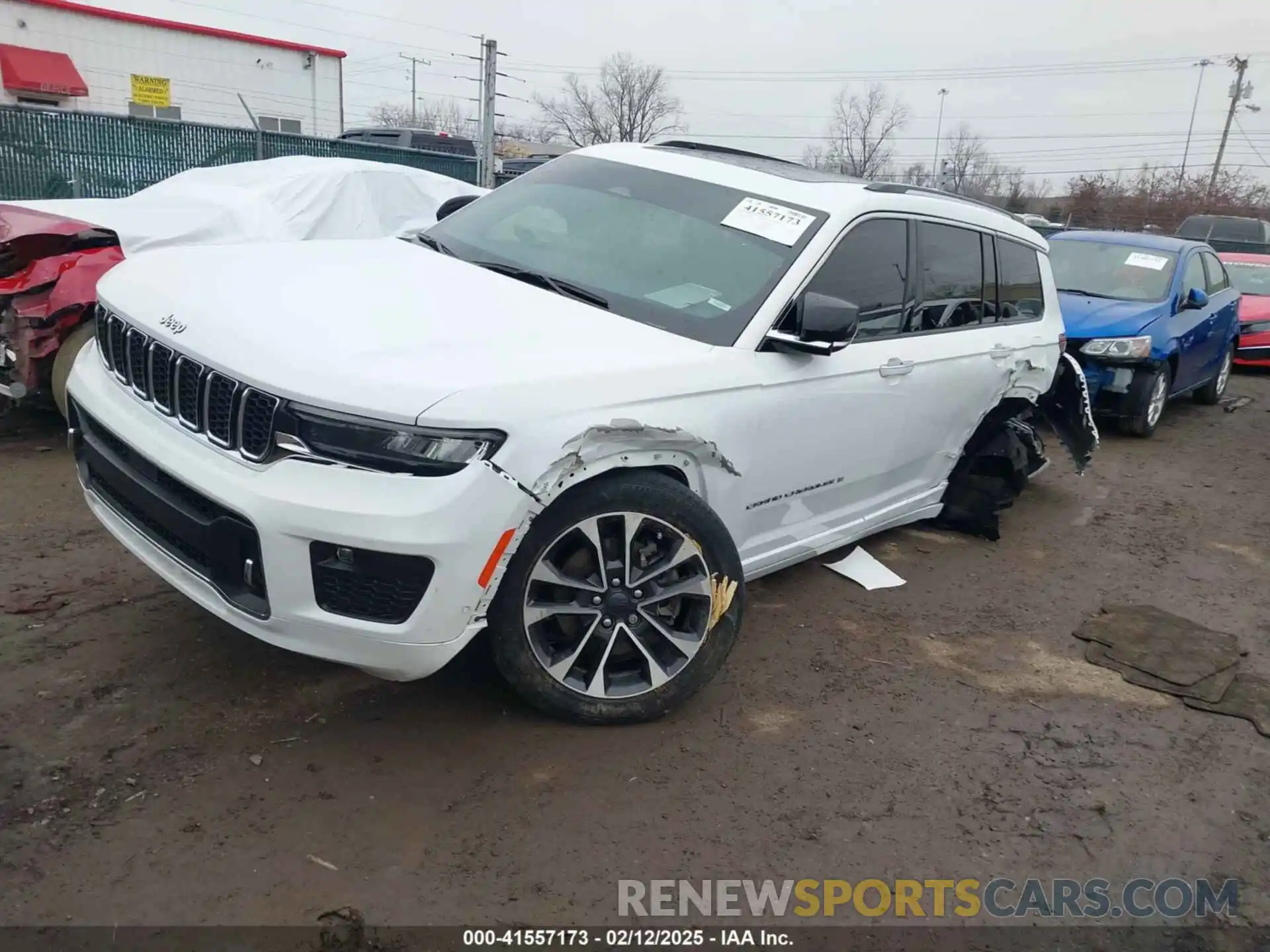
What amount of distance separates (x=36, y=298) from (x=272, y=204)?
9.92ft

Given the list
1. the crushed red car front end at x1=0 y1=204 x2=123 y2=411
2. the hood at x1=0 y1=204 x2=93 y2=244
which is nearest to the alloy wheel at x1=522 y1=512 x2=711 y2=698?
the crushed red car front end at x1=0 y1=204 x2=123 y2=411

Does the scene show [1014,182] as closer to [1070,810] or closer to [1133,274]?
[1133,274]

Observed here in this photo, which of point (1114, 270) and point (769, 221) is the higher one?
point (769, 221)

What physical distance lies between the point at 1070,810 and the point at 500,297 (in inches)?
100

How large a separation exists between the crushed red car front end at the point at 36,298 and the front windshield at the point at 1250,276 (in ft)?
43.7

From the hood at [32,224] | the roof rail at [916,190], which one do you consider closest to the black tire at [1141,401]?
the roof rail at [916,190]

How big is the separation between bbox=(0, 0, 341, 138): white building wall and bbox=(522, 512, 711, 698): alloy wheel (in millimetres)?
32439

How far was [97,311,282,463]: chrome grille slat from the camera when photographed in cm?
279

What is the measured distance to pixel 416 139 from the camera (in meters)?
20.4

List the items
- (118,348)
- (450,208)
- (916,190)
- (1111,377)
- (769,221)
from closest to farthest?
(118,348) → (769,221) → (916,190) → (450,208) → (1111,377)

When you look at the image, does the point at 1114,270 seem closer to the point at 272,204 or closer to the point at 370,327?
the point at 272,204

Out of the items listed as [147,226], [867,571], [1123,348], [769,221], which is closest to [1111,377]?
[1123,348]

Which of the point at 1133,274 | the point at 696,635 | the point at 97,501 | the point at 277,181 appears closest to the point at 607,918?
the point at 696,635

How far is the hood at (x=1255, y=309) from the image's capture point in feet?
41.6
